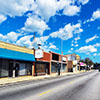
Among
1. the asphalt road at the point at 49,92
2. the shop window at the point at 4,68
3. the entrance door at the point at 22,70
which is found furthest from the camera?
the entrance door at the point at 22,70

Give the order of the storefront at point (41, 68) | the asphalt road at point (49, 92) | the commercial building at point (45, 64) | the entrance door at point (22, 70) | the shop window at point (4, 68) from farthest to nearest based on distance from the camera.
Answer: the storefront at point (41, 68) < the commercial building at point (45, 64) < the entrance door at point (22, 70) < the shop window at point (4, 68) < the asphalt road at point (49, 92)

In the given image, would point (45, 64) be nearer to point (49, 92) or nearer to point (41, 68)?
point (41, 68)

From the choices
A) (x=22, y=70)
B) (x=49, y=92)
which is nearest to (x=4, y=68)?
(x=22, y=70)

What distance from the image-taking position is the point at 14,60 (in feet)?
67.4

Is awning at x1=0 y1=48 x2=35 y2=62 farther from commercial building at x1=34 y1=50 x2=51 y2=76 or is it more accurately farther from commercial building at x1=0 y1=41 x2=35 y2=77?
commercial building at x1=34 y1=50 x2=51 y2=76

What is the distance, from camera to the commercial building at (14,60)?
59.2ft

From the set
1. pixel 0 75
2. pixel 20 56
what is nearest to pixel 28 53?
pixel 20 56

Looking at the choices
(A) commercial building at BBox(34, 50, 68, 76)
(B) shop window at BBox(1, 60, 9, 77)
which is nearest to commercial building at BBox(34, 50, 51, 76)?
(A) commercial building at BBox(34, 50, 68, 76)

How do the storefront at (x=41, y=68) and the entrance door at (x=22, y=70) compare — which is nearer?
the entrance door at (x=22, y=70)

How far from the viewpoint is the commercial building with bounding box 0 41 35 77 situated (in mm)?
18047

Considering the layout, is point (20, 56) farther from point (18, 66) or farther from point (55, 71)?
point (55, 71)

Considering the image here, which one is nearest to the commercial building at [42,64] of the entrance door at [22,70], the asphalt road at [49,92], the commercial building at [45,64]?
the commercial building at [45,64]

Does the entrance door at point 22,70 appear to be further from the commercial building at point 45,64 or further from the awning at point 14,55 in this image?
the commercial building at point 45,64

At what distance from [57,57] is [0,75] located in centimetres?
2332
